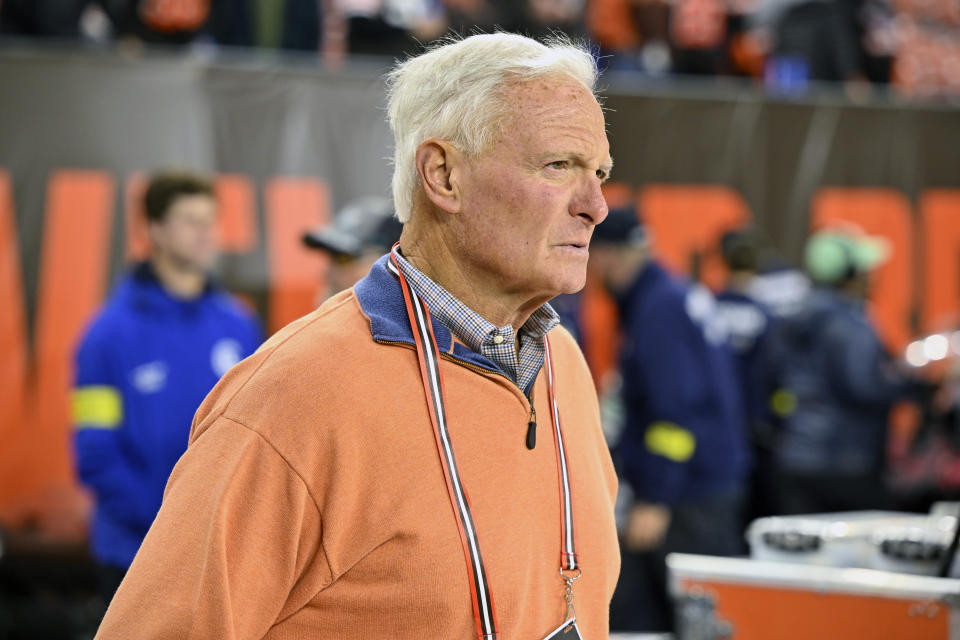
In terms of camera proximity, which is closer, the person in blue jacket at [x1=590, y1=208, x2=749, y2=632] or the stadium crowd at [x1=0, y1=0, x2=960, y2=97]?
the person in blue jacket at [x1=590, y1=208, x2=749, y2=632]

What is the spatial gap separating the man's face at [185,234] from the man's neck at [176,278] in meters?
0.02

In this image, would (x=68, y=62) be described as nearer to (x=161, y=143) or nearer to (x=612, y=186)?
(x=161, y=143)

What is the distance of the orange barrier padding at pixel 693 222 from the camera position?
21.4 ft

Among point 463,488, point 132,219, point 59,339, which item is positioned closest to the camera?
point 463,488

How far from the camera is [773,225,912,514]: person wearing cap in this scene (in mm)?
5488

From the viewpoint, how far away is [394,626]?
1400mm

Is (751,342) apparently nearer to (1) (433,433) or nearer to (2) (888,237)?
(2) (888,237)

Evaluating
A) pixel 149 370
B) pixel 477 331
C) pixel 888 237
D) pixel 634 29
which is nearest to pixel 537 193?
pixel 477 331

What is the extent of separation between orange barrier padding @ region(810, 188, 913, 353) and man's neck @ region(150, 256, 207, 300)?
4.39 metres

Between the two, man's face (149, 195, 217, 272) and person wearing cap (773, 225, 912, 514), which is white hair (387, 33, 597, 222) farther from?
person wearing cap (773, 225, 912, 514)

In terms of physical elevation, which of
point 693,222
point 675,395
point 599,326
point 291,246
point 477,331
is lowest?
point 599,326

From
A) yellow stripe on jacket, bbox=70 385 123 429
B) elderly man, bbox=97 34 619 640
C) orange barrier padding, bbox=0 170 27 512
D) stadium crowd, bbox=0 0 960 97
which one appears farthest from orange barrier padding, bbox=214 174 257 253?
elderly man, bbox=97 34 619 640

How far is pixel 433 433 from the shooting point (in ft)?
4.78

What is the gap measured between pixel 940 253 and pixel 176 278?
202 inches
